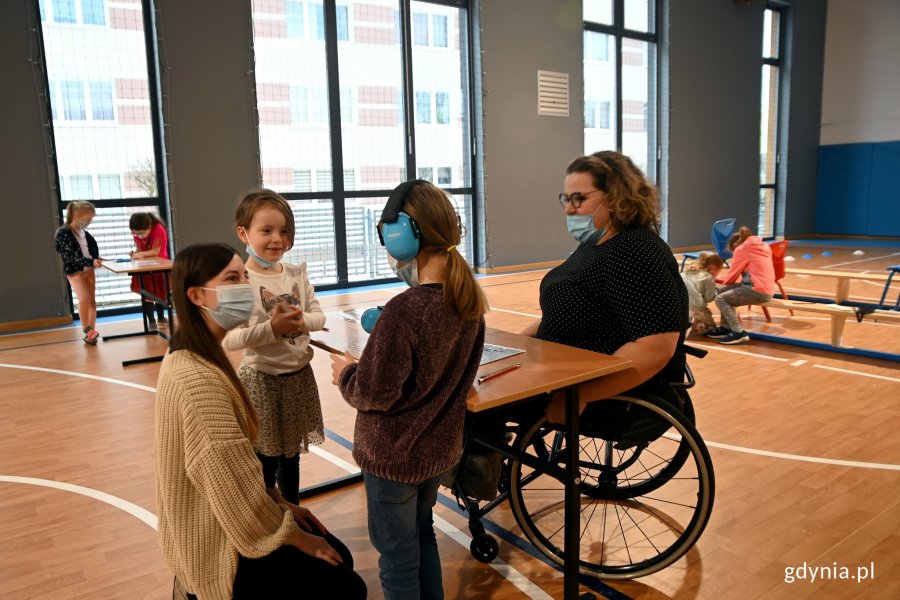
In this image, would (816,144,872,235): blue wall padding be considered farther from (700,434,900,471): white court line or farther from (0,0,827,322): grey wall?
(700,434,900,471): white court line

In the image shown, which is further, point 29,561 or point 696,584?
point 29,561

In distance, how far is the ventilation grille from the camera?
1014 centimetres

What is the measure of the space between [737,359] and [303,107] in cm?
587

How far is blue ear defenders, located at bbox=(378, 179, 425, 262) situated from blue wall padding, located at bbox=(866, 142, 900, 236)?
14.9 metres

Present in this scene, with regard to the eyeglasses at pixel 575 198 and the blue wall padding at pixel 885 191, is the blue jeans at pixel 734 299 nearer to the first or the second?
the eyeglasses at pixel 575 198

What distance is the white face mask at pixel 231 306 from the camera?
1543 mm

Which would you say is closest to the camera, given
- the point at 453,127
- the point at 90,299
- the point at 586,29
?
the point at 90,299

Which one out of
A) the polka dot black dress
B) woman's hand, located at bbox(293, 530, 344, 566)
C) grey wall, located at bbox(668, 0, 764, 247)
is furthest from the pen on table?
grey wall, located at bbox(668, 0, 764, 247)

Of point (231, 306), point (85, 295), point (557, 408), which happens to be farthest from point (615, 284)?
point (85, 295)

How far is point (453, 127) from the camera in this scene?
953cm

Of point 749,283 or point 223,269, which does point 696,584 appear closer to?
point 223,269

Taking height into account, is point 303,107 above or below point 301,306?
above

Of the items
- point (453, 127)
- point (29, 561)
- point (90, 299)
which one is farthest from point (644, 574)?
point (453, 127)

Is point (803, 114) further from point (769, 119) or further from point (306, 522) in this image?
point (306, 522)
